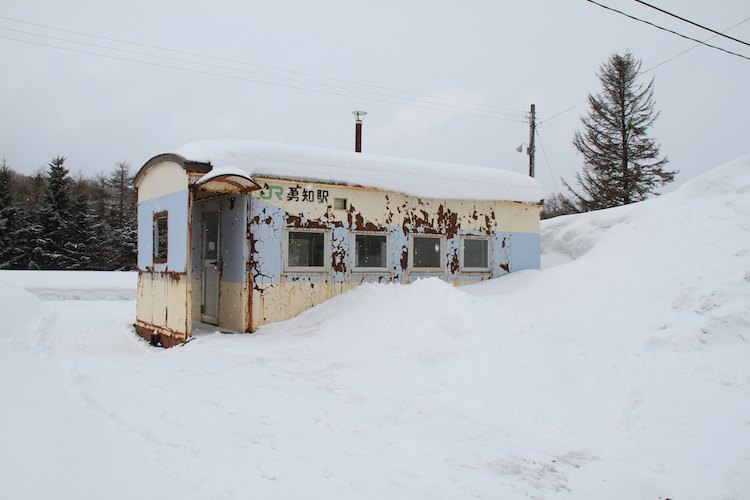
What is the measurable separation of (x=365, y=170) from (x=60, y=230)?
30.0m

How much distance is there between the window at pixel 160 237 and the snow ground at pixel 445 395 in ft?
6.01

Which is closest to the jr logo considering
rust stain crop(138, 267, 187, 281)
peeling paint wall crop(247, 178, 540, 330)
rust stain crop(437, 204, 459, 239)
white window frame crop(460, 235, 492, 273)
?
peeling paint wall crop(247, 178, 540, 330)

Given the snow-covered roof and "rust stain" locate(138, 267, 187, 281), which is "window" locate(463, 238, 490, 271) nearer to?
the snow-covered roof

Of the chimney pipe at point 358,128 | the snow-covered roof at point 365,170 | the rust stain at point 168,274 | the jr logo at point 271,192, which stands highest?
the chimney pipe at point 358,128

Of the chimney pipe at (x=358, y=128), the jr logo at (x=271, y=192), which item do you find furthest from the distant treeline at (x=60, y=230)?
the jr logo at (x=271, y=192)

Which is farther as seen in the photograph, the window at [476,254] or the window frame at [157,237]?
the window at [476,254]

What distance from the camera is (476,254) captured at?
41.9ft

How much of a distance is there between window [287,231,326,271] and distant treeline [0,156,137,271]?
1050 inches

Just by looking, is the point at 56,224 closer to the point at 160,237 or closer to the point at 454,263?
the point at 160,237

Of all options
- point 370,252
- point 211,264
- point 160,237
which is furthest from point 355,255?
point 160,237

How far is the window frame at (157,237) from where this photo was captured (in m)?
10.3

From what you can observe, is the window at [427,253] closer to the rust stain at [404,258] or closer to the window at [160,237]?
the rust stain at [404,258]

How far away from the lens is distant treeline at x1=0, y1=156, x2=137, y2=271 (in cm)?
3225

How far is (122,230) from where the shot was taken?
3625 cm
